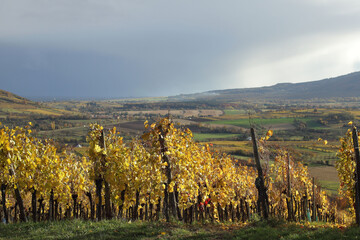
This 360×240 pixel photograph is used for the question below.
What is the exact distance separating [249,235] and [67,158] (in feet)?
45.4

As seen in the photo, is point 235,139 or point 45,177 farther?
point 235,139

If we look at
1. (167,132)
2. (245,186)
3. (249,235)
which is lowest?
(245,186)

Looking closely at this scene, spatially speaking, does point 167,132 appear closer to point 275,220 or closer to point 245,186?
point 275,220

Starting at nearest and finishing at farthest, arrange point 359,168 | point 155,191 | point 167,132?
point 359,168 → point 167,132 → point 155,191

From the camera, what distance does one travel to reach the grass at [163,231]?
11.1 meters

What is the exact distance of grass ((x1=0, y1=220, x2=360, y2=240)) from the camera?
11125mm

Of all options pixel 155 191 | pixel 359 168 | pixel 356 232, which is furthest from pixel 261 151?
pixel 155 191

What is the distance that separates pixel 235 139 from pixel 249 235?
9861 cm

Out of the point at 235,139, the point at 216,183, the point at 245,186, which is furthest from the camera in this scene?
the point at 235,139

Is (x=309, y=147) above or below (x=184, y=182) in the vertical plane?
below

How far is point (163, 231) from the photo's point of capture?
1205 centimetres

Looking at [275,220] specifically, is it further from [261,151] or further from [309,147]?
[309,147]

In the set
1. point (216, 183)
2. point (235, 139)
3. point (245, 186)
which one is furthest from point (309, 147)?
point (216, 183)

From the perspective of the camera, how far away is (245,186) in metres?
24.1
